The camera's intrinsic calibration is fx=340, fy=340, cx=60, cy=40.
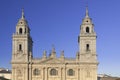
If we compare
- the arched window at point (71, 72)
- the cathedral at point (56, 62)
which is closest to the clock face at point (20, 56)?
the cathedral at point (56, 62)

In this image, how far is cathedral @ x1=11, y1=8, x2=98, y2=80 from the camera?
2867 inches

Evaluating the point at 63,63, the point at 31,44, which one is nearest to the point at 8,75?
the point at 31,44

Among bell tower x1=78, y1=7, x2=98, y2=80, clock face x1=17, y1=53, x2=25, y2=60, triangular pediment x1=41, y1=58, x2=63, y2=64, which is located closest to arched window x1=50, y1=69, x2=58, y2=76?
triangular pediment x1=41, y1=58, x2=63, y2=64

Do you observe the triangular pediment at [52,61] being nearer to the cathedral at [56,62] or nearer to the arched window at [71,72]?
the cathedral at [56,62]

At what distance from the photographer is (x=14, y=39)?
7419 centimetres

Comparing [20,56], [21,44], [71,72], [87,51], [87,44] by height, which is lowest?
[71,72]

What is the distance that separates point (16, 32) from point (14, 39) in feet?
5.44

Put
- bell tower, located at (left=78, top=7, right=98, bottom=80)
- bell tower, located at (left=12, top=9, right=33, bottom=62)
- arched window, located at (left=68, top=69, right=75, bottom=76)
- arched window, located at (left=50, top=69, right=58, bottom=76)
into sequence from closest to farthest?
bell tower, located at (left=78, top=7, right=98, bottom=80)
arched window, located at (left=68, top=69, right=75, bottom=76)
arched window, located at (left=50, top=69, right=58, bottom=76)
bell tower, located at (left=12, top=9, right=33, bottom=62)

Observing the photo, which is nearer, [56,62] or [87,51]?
[87,51]

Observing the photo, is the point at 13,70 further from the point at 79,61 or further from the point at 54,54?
the point at 79,61

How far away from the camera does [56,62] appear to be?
242ft

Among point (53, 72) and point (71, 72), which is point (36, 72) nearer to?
point (53, 72)

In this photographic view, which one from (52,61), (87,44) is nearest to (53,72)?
(52,61)

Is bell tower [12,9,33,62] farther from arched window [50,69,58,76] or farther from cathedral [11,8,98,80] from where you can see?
arched window [50,69,58,76]
